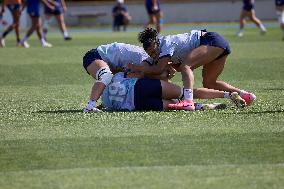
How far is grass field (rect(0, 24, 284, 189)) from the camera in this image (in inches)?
300

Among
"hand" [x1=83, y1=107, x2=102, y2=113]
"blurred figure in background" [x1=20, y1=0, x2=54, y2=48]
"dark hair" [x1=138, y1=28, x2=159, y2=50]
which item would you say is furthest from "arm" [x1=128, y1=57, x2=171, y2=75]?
"blurred figure in background" [x1=20, y1=0, x2=54, y2=48]

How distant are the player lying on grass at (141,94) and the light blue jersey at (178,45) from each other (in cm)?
37

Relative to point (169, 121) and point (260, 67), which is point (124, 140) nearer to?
point (169, 121)

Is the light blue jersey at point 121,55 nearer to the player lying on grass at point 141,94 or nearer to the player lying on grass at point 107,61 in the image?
the player lying on grass at point 107,61

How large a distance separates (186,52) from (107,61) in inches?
39.4

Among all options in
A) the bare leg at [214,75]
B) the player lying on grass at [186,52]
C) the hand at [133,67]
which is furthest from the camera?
the bare leg at [214,75]

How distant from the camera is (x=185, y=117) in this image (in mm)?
11203

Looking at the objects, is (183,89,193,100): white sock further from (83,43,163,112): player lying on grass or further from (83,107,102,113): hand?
(83,107,102,113): hand

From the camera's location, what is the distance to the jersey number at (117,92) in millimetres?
11836

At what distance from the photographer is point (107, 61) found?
1229 centimetres

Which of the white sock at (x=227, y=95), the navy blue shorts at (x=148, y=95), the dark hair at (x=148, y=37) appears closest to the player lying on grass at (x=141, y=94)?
the navy blue shorts at (x=148, y=95)

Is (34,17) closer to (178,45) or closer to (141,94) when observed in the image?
(178,45)

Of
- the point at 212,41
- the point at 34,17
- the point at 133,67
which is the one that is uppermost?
the point at 212,41

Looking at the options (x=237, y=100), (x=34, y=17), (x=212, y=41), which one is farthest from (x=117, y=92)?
(x=34, y=17)
